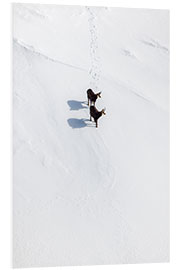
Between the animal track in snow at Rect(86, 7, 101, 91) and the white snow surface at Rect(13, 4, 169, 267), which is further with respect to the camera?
the animal track in snow at Rect(86, 7, 101, 91)

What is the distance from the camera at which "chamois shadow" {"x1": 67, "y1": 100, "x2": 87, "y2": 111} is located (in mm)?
3004

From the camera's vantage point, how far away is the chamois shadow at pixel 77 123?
3.00 meters

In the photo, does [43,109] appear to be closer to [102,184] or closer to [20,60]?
[20,60]

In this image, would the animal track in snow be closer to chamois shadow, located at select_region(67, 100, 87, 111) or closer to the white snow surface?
the white snow surface

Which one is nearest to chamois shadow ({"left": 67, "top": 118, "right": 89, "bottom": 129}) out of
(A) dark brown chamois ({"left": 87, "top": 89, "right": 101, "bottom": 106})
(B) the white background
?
(A) dark brown chamois ({"left": 87, "top": 89, "right": 101, "bottom": 106})

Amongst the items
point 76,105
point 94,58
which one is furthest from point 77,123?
point 94,58

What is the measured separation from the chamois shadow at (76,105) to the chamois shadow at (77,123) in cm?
7

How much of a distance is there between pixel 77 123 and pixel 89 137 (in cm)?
11

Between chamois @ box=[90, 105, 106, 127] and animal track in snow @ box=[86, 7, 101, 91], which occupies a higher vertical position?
animal track in snow @ box=[86, 7, 101, 91]

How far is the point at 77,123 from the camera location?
9.87ft
